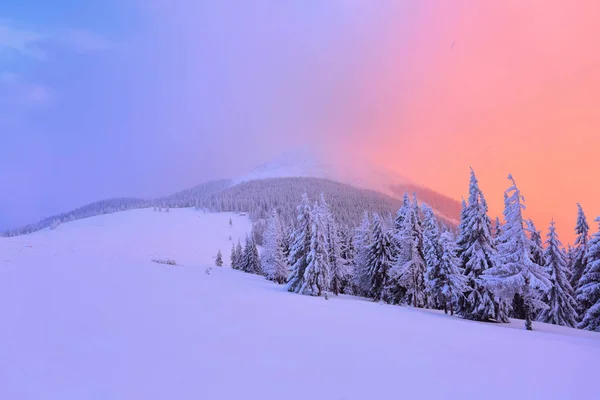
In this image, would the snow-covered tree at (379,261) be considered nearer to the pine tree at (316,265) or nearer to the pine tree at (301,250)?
the pine tree at (316,265)

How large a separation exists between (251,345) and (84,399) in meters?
4.19

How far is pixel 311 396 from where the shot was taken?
232 inches

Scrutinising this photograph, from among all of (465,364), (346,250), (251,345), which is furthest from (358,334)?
(346,250)

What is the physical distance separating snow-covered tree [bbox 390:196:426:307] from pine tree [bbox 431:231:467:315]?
140 inches

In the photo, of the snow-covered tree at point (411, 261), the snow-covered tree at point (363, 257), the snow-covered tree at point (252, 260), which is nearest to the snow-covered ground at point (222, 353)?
the snow-covered tree at point (411, 261)

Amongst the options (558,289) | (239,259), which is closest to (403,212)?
(558,289)

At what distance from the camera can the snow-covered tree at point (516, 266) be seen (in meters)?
23.1

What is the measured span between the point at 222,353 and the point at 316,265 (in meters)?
27.5

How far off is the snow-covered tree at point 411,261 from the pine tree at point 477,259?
16.2 feet

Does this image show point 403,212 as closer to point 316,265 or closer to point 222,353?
point 316,265

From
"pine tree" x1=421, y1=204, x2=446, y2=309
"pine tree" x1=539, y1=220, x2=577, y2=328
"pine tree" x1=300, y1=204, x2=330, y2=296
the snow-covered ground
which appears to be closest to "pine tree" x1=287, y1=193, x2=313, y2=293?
"pine tree" x1=300, y1=204, x2=330, y2=296

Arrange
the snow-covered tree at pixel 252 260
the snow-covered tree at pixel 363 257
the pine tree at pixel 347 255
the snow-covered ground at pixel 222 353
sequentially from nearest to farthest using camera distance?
the snow-covered ground at pixel 222 353 → the snow-covered tree at pixel 363 257 → the pine tree at pixel 347 255 → the snow-covered tree at pixel 252 260

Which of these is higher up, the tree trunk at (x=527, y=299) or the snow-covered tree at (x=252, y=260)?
the tree trunk at (x=527, y=299)

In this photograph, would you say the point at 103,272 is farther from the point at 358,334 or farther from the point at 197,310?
the point at 358,334
